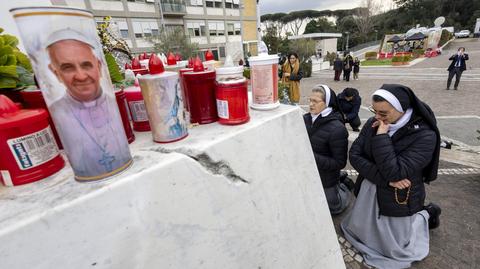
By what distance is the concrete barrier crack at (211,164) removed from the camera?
1042 mm

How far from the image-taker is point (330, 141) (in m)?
2.37

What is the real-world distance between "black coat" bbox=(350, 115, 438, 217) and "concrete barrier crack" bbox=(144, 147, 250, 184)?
128 centimetres

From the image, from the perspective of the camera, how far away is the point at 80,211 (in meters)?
0.79

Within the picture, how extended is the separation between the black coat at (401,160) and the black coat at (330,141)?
294 millimetres

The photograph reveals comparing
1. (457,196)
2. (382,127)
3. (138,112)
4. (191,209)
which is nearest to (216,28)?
(457,196)

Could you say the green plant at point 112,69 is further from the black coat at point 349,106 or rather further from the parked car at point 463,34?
the parked car at point 463,34

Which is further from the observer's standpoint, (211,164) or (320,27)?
(320,27)

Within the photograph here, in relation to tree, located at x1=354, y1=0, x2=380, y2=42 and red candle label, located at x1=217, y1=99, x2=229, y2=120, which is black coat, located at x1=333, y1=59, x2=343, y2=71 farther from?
tree, located at x1=354, y1=0, x2=380, y2=42

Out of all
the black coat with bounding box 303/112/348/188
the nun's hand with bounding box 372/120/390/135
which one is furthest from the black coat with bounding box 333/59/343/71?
the nun's hand with bounding box 372/120/390/135

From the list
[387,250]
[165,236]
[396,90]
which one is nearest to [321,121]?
[396,90]

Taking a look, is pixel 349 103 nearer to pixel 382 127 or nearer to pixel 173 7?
pixel 382 127

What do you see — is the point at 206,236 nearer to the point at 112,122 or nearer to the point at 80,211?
the point at 80,211

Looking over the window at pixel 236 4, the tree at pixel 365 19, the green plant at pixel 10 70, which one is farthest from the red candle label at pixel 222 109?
the tree at pixel 365 19

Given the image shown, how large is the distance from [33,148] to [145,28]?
22.6 m
